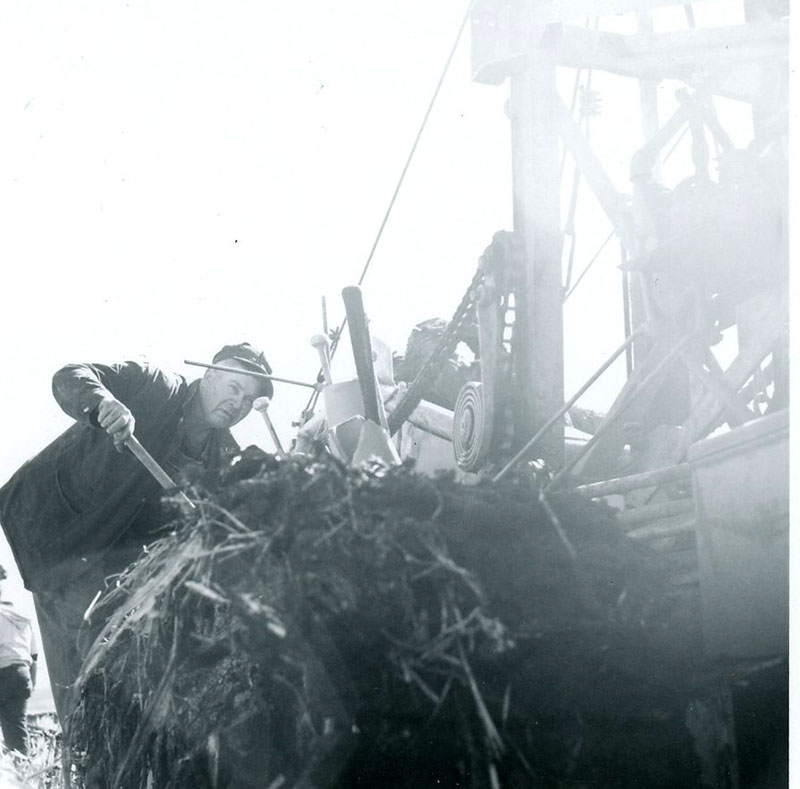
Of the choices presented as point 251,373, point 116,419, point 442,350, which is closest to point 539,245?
point 442,350

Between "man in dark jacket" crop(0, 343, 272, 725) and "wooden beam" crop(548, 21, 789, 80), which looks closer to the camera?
"wooden beam" crop(548, 21, 789, 80)

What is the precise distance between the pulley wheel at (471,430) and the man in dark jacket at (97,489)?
37.1 inches

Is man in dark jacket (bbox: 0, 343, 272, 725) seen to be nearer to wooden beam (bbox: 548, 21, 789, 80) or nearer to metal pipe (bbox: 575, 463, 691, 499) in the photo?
metal pipe (bbox: 575, 463, 691, 499)

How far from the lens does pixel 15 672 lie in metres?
5.74

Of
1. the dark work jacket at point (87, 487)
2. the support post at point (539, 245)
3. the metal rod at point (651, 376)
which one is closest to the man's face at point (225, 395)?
the dark work jacket at point (87, 487)

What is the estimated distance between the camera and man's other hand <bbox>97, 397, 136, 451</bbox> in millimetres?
3709

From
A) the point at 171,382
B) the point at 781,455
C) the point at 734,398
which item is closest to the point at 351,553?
the point at 781,455

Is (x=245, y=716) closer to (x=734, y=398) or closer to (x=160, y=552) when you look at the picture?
(x=160, y=552)

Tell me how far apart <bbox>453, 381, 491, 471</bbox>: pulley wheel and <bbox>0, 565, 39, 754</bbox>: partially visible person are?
3064 mm

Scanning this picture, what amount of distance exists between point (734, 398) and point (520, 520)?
1464mm

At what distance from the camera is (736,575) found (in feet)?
7.39

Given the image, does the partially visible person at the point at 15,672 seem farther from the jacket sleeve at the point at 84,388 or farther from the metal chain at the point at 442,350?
the metal chain at the point at 442,350

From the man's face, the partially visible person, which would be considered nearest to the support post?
the man's face

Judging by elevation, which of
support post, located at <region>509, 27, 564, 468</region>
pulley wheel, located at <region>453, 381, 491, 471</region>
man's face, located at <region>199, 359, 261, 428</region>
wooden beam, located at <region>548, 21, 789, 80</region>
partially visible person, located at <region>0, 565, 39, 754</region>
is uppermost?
wooden beam, located at <region>548, 21, 789, 80</region>
